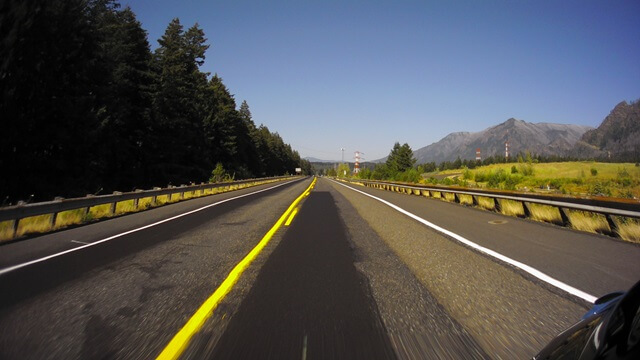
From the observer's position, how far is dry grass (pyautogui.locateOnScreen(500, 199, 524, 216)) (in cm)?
1438

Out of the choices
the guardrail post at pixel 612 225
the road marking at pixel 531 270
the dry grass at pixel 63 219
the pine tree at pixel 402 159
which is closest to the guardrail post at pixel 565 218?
the guardrail post at pixel 612 225

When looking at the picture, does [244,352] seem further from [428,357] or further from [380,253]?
[380,253]

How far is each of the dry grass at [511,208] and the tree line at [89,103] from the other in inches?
714

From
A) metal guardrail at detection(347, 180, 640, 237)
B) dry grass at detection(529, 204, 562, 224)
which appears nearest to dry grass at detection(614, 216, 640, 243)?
metal guardrail at detection(347, 180, 640, 237)

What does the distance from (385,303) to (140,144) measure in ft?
125

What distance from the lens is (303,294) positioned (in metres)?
4.79

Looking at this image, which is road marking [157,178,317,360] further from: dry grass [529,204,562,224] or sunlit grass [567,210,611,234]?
dry grass [529,204,562,224]

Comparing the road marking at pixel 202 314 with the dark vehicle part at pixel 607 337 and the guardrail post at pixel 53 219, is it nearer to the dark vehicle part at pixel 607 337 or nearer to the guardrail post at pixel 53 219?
the dark vehicle part at pixel 607 337

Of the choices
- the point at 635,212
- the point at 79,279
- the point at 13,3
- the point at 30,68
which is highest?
the point at 13,3

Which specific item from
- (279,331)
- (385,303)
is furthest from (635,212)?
(279,331)

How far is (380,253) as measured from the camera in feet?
24.1

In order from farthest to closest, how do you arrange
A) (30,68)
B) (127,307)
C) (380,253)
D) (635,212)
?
1. (30,68)
2. (635,212)
3. (380,253)
4. (127,307)

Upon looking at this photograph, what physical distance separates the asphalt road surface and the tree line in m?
11.0

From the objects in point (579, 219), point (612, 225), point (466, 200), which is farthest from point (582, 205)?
point (466, 200)
